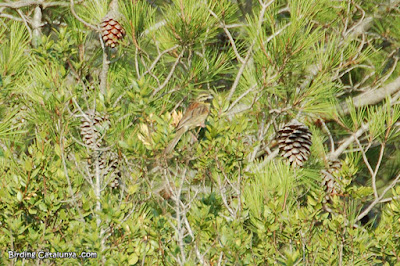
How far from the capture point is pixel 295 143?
2.03 metres

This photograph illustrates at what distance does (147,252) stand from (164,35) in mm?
1087

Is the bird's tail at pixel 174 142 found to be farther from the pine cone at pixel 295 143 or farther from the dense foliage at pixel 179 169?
the pine cone at pixel 295 143

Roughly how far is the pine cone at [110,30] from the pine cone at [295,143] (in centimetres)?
76

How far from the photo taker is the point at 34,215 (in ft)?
4.94

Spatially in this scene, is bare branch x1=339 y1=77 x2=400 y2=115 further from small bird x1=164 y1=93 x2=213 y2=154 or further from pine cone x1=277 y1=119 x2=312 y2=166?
small bird x1=164 y1=93 x2=213 y2=154

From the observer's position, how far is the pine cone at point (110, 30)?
2037mm

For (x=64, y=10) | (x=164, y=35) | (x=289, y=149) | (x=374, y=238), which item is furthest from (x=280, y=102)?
(x=64, y=10)

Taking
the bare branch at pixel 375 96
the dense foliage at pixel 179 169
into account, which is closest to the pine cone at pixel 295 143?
the dense foliage at pixel 179 169

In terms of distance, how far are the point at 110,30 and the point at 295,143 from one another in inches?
33.4

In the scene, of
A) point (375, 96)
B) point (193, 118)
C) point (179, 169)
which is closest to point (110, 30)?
point (193, 118)

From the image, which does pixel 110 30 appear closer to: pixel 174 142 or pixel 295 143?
pixel 174 142

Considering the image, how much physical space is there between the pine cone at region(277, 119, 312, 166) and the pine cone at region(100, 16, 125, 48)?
0.76 m

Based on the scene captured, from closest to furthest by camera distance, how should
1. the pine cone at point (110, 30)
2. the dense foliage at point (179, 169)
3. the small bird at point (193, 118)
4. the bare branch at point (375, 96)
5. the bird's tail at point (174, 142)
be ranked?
the dense foliage at point (179, 169), the bird's tail at point (174, 142), the small bird at point (193, 118), the pine cone at point (110, 30), the bare branch at point (375, 96)

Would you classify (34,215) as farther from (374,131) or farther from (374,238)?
(374,131)
